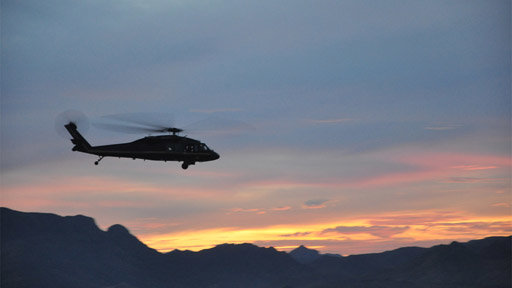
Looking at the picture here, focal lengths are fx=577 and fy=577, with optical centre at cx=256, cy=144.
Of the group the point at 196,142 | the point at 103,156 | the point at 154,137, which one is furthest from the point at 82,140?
the point at 196,142

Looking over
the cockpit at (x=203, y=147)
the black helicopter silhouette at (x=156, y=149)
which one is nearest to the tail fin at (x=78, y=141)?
the black helicopter silhouette at (x=156, y=149)

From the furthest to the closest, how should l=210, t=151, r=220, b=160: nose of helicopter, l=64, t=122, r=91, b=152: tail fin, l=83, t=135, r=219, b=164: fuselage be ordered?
l=210, t=151, r=220, b=160: nose of helicopter, l=64, t=122, r=91, b=152: tail fin, l=83, t=135, r=219, b=164: fuselage

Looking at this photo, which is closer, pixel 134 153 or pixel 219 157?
pixel 134 153

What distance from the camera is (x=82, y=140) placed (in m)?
84.9

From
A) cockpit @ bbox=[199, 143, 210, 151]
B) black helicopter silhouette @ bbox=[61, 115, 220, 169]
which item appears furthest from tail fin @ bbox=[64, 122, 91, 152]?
cockpit @ bbox=[199, 143, 210, 151]

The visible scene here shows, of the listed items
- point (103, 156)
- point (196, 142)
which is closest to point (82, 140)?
point (103, 156)

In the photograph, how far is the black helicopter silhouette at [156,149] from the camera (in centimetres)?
8256

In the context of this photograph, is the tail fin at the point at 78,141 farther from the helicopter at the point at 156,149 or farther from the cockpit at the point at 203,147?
the cockpit at the point at 203,147

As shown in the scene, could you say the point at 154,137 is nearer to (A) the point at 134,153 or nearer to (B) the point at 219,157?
(A) the point at 134,153

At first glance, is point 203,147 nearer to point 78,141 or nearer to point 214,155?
point 214,155

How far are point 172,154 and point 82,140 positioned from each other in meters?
13.6

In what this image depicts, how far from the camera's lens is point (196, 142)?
86.1 metres

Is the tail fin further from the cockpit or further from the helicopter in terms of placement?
the cockpit

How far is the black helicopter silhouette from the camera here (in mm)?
82562
